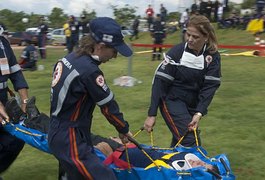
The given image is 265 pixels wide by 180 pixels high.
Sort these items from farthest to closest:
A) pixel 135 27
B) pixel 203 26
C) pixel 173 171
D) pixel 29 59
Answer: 1. pixel 135 27
2. pixel 29 59
3. pixel 203 26
4. pixel 173 171

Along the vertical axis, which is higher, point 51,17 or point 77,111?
point 77,111

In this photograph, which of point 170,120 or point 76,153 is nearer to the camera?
point 76,153

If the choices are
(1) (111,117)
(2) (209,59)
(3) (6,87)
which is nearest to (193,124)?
(2) (209,59)

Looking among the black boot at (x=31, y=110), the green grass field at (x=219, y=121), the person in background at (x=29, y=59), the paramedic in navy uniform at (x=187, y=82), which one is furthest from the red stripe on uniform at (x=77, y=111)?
the person in background at (x=29, y=59)

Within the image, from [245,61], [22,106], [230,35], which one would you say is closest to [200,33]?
[22,106]

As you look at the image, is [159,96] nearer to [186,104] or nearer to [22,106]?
[186,104]

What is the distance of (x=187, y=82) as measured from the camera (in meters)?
3.96

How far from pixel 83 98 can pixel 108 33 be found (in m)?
0.50

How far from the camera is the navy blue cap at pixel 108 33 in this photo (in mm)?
2877

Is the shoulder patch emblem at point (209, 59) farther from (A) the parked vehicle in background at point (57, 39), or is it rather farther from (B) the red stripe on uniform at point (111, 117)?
(A) the parked vehicle in background at point (57, 39)

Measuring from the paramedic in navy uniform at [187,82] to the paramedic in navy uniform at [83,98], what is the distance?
97 centimetres

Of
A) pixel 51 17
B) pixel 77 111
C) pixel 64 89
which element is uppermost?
pixel 64 89

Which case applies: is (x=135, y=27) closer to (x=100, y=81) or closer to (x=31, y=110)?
(x=31, y=110)

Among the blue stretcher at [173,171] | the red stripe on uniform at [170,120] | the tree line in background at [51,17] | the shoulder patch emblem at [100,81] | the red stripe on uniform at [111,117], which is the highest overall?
the shoulder patch emblem at [100,81]
